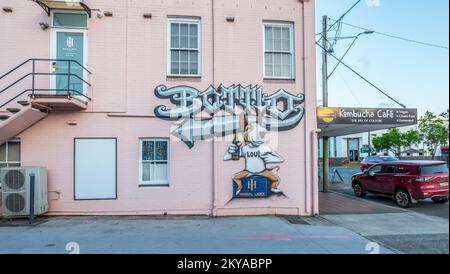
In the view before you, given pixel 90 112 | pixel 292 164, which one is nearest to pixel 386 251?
pixel 292 164

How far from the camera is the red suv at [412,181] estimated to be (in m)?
11.3

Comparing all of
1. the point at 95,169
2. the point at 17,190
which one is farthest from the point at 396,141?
the point at 17,190

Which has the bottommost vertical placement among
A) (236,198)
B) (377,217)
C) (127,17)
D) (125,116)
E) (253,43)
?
(377,217)

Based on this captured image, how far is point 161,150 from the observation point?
966 cm

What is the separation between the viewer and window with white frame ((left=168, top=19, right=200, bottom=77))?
9820 mm

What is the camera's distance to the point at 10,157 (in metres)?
9.29

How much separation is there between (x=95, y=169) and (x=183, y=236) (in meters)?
3.82

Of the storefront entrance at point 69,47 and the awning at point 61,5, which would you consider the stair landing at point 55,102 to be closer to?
the storefront entrance at point 69,47

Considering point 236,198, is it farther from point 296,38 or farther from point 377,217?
point 296,38

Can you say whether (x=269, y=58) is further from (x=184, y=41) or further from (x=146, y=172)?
(x=146, y=172)

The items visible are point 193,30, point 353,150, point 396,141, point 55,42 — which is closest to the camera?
point 55,42

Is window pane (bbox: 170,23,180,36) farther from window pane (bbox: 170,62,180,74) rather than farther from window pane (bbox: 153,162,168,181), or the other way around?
window pane (bbox: 153,162,168,181)

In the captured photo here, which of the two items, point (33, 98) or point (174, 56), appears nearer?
point (33, 98)
